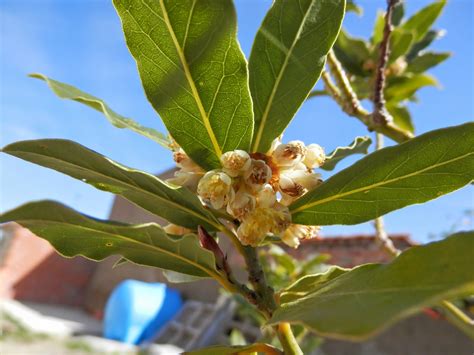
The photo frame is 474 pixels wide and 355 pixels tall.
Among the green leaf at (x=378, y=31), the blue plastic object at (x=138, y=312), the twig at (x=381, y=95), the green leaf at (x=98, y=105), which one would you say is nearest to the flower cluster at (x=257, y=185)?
the green leaf at (x=98, y=105)

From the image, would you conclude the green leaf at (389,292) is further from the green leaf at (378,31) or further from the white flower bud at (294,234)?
the green leaf at (378,31)

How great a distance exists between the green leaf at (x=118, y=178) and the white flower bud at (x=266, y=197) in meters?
0.09

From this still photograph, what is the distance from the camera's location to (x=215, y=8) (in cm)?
68

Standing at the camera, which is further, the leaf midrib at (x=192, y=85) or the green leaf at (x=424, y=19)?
the green leaf at (x=424, y=19)

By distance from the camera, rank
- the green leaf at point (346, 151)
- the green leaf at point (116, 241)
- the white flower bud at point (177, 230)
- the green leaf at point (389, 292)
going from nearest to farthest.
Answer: the green leaf at point (389, 292) → the green leaf at point (116, 241) → the white flower bud at point (177, 230) → the green leaf at point (346, 151)

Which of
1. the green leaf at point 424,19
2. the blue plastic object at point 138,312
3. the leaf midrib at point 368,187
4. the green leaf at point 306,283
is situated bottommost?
the blue plastic object at point 138,312

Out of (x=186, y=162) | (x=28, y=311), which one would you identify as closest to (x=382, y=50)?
(x=186, y=162)

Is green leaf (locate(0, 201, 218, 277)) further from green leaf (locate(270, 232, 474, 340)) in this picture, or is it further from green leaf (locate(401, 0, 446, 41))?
green leaf (locate(401, 0, 446, 41))

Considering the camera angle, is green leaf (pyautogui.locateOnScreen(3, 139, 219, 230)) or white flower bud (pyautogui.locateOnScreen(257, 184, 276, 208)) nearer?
green leaf (pyautogui.locateOnScreen(3, 139, 219, 230))

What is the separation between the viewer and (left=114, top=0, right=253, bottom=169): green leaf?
27.3 inches

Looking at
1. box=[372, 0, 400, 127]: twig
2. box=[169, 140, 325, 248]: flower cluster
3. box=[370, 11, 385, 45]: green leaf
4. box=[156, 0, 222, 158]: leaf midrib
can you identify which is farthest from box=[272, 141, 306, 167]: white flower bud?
box=[370, 11, 385, 45]: green leaf

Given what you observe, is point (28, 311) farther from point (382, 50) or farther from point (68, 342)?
point (382, 50)

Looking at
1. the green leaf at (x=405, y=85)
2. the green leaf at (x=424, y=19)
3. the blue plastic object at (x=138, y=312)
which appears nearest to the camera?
the green leaf at (x=405, y=85)

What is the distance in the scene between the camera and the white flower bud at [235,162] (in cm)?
77
